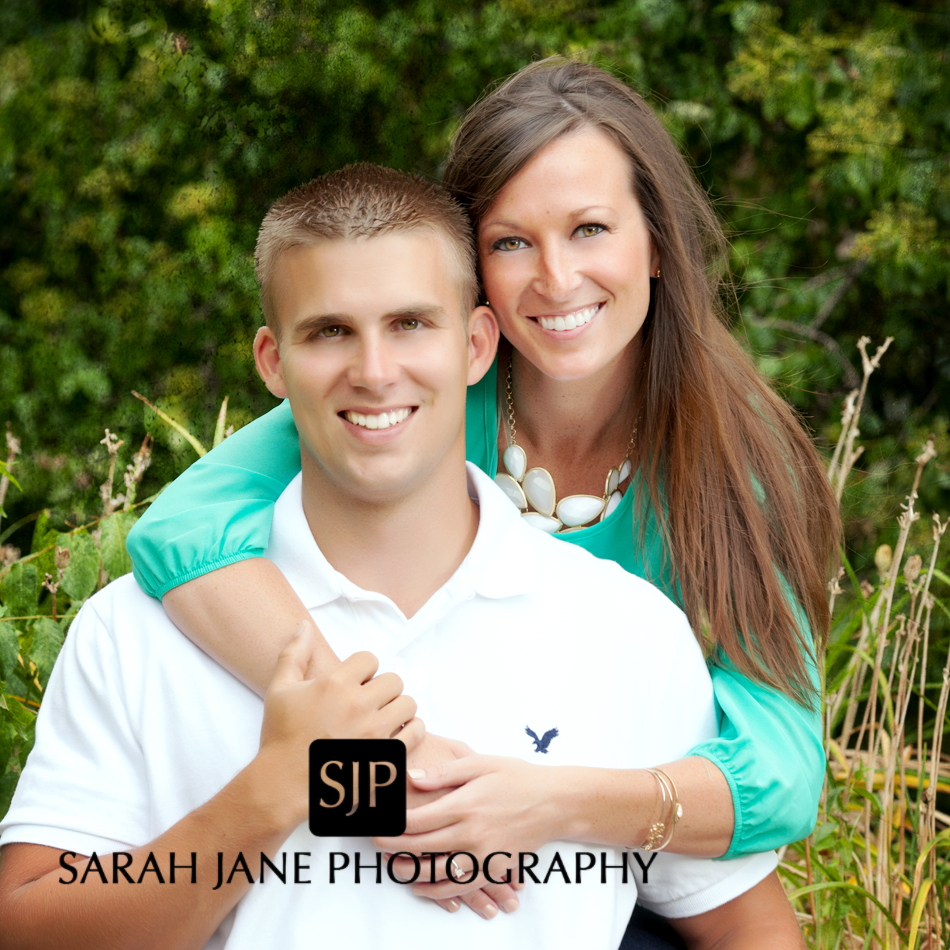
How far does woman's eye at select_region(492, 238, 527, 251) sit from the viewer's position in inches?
82.4

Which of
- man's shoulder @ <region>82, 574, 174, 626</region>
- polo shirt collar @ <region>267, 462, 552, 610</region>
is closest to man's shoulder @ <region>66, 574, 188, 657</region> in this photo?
man's shoulder @ <region>82, 574, 174, 626</region>

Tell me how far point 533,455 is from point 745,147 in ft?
8.48

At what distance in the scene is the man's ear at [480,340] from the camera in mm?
1820

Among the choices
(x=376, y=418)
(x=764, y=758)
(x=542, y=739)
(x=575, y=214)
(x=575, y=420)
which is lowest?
(x=764, y=758)

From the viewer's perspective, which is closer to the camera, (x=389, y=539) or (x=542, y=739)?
(x=542, y=739)

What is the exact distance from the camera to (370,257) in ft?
5.34

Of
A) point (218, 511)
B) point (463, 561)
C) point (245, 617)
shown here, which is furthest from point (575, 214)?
point (245, 617)

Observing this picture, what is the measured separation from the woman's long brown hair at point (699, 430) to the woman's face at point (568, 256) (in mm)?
50

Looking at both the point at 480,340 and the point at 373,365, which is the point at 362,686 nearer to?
the point at 373,365

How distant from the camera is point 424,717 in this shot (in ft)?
5.18

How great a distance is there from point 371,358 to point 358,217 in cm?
23

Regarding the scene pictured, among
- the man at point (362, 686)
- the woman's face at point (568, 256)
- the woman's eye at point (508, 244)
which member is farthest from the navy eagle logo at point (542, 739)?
the woman's eye at point (508, 244)

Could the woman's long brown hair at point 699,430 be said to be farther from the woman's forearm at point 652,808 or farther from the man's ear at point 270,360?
the man's ear at point 270,360

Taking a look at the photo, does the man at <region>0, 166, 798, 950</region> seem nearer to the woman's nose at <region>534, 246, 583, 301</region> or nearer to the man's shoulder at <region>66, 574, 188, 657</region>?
the man's shoulder at <region>66, 574, 188, 657</region>
